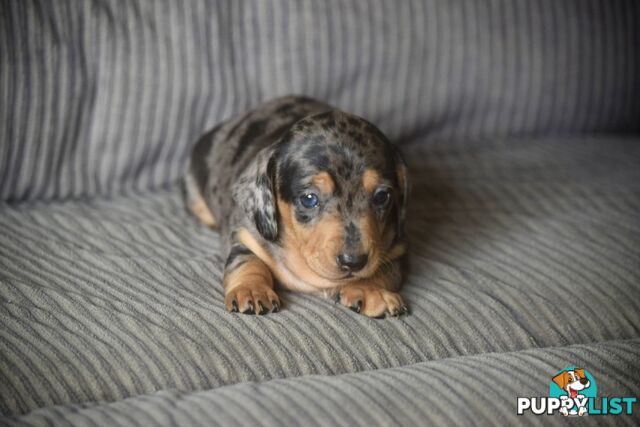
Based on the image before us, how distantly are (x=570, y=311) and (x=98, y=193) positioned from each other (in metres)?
2.59

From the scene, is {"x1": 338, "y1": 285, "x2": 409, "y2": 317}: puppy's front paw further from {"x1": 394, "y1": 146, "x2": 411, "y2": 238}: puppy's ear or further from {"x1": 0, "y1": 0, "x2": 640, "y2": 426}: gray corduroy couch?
{"x1": 394, "y1": 146, "x2": 411, "y2": 238}: puppy's ear

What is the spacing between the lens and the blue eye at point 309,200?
299 cm

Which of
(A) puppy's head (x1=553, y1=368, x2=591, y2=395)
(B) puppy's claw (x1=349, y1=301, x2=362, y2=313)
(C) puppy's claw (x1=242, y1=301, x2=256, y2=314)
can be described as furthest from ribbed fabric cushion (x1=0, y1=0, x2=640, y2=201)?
(A) puppy's head (x1=553, y1=368, x2=591, y2=395)

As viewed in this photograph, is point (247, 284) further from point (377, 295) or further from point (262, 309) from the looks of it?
point (377, 295)

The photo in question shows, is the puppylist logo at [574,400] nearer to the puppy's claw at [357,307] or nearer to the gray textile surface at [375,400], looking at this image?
the gray textile surface at [375,400]

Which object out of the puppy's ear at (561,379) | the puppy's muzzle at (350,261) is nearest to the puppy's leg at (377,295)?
the puppy's muzzle at (350,261)

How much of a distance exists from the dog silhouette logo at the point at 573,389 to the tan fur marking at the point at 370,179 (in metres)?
1.00

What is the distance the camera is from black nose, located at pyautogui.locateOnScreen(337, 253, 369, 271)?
2.84 metres

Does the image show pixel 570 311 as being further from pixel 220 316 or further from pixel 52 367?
pixel 52 367

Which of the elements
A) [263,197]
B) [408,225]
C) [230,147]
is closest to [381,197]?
[263,197]


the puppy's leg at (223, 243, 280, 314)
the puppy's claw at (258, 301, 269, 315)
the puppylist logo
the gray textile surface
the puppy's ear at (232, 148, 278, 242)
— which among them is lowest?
the puppylist logo

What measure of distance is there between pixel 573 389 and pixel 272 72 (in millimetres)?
2578

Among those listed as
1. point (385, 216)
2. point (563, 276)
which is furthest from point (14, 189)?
point (563, 276)

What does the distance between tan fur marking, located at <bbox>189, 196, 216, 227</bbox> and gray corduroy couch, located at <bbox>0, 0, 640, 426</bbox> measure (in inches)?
2.9
